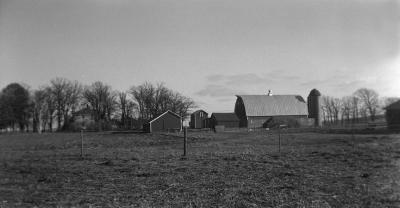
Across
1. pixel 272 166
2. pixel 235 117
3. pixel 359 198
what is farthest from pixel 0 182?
pixel 235 117

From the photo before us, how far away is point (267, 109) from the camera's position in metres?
78.1

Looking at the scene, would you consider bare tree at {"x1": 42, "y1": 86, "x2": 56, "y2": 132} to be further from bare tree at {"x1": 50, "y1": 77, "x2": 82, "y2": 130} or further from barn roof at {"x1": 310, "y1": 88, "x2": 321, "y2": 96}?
barn roof at {"x1": 310, "y1": 88, "x2": 321, "y2": 96}

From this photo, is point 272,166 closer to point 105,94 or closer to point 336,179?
point 336,179

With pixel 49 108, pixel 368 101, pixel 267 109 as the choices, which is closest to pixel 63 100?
pixel 49 108

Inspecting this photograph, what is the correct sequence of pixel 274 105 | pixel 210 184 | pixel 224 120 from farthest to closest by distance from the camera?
pixel 274 105
pixel 224 120
pixel 210 184

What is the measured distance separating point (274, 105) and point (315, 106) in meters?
12.0

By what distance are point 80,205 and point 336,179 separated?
6.10 metres

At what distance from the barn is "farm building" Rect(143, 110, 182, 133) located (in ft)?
64.2

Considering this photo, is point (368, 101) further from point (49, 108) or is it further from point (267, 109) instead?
point (49, 108)

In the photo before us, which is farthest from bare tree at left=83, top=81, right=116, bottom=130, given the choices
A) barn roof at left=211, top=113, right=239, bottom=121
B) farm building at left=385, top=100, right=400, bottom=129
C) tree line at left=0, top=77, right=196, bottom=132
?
farm building at left=385, top=100, right=400, bottom=129

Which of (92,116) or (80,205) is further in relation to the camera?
(92,116)

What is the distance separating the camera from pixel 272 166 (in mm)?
11258

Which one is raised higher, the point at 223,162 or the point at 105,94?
the point at 105,94

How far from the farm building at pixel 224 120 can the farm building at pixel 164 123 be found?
1382 cm
